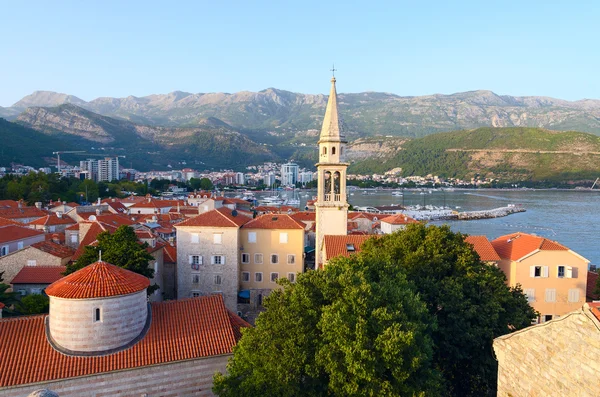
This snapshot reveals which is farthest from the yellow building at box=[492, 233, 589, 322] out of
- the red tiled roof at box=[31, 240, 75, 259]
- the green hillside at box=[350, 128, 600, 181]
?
the green hillside at box=[350, 128, 600, 181]

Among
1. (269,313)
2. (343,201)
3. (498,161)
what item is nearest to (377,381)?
(269,313)

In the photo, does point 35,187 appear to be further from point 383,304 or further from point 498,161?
point 498,161

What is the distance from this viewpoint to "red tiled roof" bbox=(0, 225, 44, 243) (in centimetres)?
2868

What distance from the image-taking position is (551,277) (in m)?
21.8

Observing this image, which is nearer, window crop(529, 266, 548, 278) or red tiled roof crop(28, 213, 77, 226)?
window crop(529, 266, 548, 278)

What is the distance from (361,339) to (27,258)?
72.6 feet

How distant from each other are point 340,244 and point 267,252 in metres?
5.27

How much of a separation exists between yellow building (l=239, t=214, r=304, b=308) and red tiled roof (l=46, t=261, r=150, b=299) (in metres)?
13.8

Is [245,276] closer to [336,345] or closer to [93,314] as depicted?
[93,314]

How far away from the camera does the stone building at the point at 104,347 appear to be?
35.0ft

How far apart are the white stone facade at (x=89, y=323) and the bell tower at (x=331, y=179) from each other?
13801mm

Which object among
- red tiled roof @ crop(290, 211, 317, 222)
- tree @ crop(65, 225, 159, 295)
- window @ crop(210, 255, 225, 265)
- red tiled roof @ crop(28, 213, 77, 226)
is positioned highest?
tree @ crop(65, 225, 159, 295)

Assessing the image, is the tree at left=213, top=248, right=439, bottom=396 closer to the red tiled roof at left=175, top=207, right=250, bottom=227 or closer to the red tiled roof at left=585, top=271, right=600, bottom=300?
the red tiled roof at left=175, top=207, right=250, bottom=227

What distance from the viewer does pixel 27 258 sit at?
24172mm
